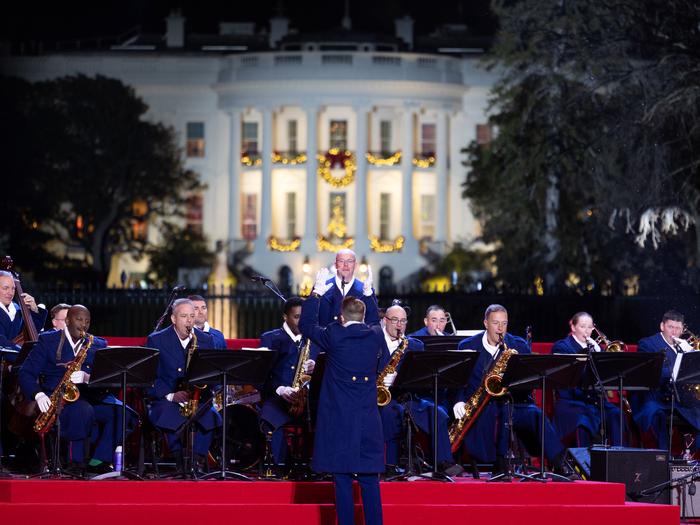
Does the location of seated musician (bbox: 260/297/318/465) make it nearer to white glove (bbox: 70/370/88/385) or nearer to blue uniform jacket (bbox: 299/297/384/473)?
white glove (bbox: 70/370/88/385)

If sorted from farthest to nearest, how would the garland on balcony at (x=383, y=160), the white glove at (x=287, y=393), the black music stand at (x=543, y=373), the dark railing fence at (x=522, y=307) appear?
the garland on balcony at (x=383, y=160) → the dark railing fence at (x=522, y=307) → the white glove at (x=287, y=393) → the black music stand at (x=543, y=373)

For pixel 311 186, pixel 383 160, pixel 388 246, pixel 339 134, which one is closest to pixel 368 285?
pixel 388 246

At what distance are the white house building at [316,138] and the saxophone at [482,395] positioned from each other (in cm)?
5316

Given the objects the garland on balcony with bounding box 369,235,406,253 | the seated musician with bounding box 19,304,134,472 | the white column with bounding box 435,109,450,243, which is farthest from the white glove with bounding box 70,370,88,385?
the white column with bounding box 435,109,450,243

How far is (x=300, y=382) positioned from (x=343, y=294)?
1.35 meters

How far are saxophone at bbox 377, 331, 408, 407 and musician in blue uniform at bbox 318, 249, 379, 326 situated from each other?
2.37 ft

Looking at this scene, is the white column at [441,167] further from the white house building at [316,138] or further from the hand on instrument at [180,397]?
the hand on instrument at [180,397]

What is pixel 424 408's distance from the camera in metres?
19.5

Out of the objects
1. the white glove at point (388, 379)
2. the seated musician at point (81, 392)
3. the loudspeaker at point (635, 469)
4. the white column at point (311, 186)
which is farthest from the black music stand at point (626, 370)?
the white column at point (311, 186)

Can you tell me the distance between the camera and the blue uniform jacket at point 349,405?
16.4m

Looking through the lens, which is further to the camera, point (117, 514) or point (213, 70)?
Result: point (213, 70)

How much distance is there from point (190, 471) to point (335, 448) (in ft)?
8.95

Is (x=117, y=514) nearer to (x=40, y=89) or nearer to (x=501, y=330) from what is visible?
(x=501, y=330)

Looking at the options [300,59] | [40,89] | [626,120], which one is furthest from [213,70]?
[626,120]
